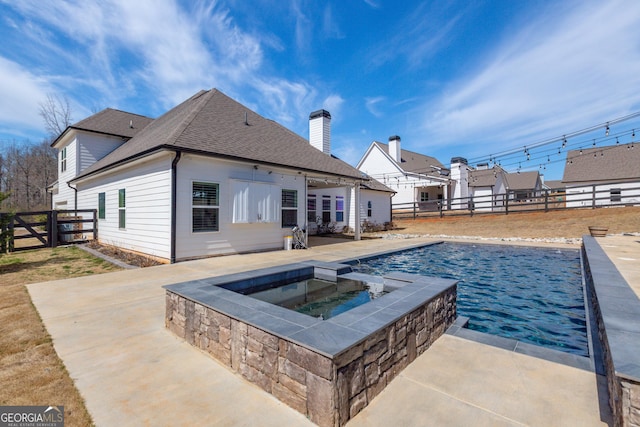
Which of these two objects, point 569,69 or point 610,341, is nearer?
point 610,341

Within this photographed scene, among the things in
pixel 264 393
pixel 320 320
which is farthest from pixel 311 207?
pixel 264 393

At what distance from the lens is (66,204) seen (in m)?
17.1

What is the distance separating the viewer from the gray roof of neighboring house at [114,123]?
593 inches

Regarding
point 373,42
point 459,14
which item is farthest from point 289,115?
point 459,14

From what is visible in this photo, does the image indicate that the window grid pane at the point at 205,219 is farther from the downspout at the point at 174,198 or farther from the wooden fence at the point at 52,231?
the wooden fence at the point at 52,231

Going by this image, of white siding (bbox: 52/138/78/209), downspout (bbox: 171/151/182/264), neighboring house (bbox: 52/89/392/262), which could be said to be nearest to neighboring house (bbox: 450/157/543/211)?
neighboring house (bbox: 52/89/392/262)

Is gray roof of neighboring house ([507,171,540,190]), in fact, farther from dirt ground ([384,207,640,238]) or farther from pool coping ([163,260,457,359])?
pool coping ([163,260,457,359])

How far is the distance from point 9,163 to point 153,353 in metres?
44.4

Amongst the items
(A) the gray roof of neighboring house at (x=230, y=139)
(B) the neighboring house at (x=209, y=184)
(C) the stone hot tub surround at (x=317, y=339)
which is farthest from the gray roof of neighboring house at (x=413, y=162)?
(C) the stone hot tub surround at (x=317, y=339)

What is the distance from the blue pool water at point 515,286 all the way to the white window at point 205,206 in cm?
449

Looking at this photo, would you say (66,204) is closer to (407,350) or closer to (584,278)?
(407,350)

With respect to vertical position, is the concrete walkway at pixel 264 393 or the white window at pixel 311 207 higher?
the white window at pixel 311 207

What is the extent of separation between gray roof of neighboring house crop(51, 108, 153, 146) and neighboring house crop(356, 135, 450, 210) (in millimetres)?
18058

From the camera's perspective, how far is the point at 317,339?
2.10m
